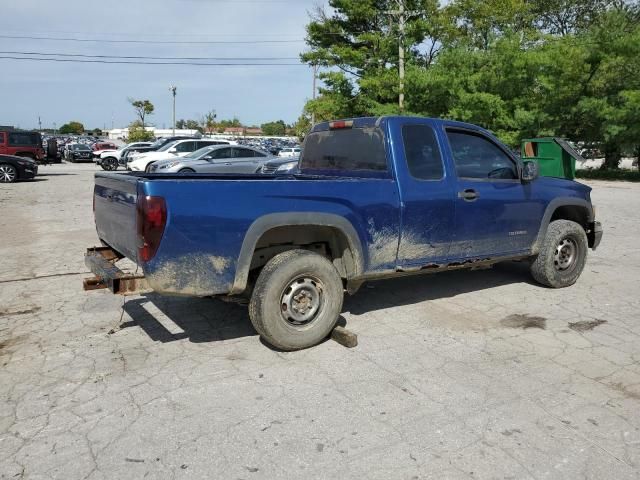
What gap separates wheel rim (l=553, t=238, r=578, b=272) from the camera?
6.21 metres

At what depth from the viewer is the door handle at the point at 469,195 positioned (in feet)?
16.3

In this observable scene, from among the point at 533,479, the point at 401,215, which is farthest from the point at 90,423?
the point at 401,215

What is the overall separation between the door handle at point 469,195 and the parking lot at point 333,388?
1.16 meters

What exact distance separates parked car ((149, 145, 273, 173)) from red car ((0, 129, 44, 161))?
28.8 ft

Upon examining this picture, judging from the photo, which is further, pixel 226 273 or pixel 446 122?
pixel 446 122

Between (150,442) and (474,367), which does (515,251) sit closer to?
(474,367)

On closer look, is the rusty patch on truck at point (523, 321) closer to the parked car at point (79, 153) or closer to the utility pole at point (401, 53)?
the utility pole at point (401, 53)

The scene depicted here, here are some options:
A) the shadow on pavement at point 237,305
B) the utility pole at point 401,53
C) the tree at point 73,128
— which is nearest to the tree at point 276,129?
the tree at point 73,128

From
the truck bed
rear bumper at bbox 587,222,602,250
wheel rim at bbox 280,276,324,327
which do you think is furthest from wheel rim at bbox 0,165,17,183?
rear bumper at bbox 587,222,602,250

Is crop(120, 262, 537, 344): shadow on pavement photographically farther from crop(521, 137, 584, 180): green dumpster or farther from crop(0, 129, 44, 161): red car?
crop(0, 129, 44, 161): red car

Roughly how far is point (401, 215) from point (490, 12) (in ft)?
106

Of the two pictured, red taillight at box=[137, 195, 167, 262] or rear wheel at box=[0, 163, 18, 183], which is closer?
red taillight at box=[137, 195, 167, 262]

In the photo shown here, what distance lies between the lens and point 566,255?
6320 millimetres

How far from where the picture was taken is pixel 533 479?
267 cm
